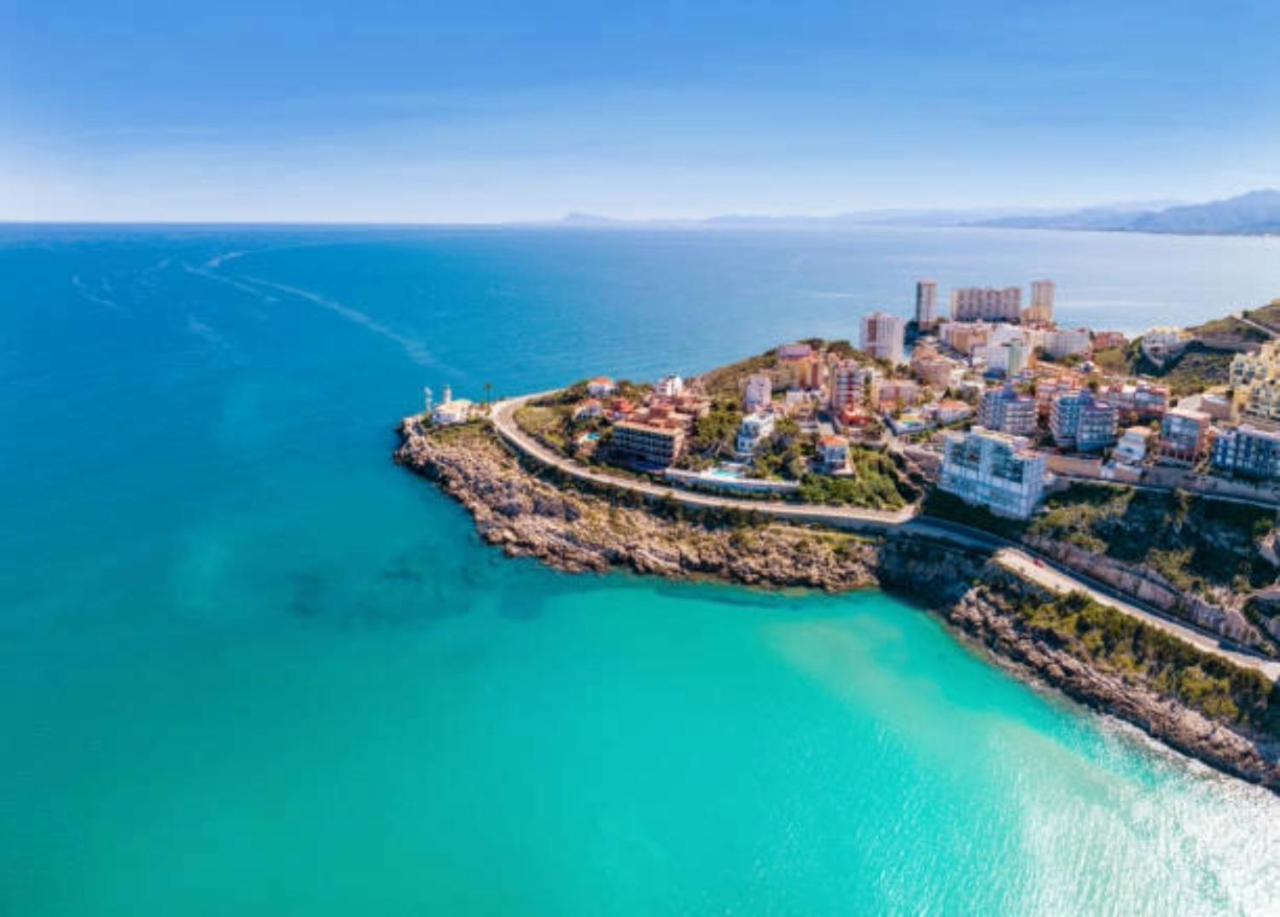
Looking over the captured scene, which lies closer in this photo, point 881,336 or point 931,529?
point 931,529

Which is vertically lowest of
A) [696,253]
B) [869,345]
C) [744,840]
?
[744,840]

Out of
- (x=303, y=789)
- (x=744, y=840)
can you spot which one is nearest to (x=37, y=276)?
(x=303, y=789)

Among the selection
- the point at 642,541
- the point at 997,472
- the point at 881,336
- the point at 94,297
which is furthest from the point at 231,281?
the point at 997,472

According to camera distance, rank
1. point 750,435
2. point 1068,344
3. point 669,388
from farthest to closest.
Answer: point 1068,344
point 669,388
point 750,435

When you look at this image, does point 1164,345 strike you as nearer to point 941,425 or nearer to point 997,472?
point 941,425

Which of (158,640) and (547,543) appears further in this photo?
(547,543)

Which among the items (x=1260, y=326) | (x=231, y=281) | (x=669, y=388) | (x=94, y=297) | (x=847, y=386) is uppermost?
(x=231, y=281)

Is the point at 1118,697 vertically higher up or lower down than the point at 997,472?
lower down

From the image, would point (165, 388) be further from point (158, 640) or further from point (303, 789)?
point (303, 789)
